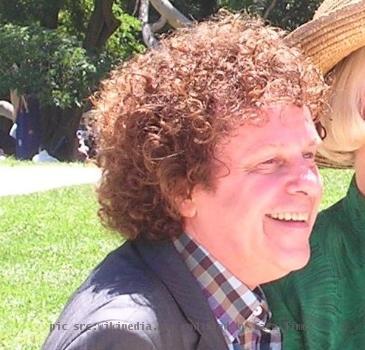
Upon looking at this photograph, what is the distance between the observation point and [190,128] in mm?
1756

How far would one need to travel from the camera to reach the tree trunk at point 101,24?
20.7 meters

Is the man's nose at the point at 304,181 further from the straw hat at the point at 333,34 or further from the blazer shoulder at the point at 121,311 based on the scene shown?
the straw hat at the point at 333,34

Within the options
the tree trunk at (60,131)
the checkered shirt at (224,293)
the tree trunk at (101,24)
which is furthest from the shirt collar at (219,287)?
the tree trunk at (101,24)

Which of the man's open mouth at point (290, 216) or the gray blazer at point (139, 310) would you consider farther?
the man's open mouth at point (290, 216)

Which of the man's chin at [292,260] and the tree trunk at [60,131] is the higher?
the man's chin at [292,260]

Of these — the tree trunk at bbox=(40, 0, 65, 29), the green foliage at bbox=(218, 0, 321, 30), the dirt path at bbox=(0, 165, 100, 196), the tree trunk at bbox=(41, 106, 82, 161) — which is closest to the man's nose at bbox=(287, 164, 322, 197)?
the dirt path at bbox=(0, 165, 100, 196)

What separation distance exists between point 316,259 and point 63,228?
6.11m

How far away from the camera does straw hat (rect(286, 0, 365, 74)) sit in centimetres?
227

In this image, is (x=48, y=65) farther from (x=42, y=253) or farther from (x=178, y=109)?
(x=178, y=109)

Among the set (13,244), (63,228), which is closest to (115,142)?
(13,244)

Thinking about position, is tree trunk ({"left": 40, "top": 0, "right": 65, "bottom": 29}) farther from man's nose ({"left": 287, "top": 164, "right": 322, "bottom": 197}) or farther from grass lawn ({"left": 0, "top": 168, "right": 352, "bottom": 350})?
man's nose ({"left": 287, "top": 164, "right": 322, "bottom": 197})

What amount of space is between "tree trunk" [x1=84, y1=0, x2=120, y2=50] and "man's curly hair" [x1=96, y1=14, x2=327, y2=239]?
1896 centimetres

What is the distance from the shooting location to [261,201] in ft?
5.80

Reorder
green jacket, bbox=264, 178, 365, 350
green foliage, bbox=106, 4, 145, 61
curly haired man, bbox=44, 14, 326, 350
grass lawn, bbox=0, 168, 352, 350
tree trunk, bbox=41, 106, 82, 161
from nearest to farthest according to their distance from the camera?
1. curly haired man, bbox=44, 14, 326, 350
2. green jacket, bbox=264, 178, 365, 350
3. grass lawn, bbox=0, 168, 352, 350
4. tree trunk, bbox=41, 106, 82, 161
5. green foliage, bbox=106, 4, 145, 61
